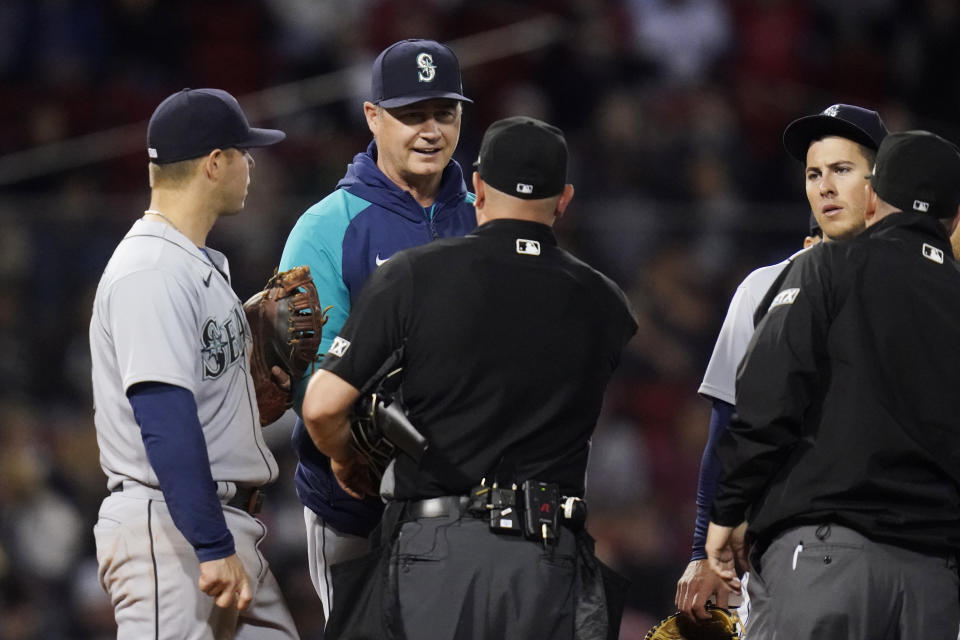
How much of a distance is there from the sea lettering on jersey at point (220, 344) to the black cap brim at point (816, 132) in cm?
178

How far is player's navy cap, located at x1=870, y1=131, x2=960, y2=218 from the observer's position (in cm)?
374

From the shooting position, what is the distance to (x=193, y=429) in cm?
363

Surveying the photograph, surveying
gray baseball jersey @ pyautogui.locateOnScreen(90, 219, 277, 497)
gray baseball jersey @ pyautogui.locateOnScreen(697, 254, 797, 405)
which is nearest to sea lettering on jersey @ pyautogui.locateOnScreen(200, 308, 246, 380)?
gray baseball jersey @ pyautogui.locateOnScreen(90, 219, 277, 497)

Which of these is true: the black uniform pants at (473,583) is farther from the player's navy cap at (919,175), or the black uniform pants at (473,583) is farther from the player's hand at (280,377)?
→ the player's navy cap at (919,175)

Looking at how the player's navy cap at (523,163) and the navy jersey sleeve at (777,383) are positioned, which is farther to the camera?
the player's navy cap at (523,163)

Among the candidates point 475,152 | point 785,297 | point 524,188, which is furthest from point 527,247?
point 475,152

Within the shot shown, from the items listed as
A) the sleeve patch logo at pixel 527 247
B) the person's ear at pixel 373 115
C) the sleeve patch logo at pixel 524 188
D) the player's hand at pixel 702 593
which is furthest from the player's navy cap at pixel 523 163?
the player's hand at pixel 702 593

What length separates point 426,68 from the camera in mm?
4383

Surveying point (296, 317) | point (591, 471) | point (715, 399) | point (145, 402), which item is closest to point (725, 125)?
point (591, 471)

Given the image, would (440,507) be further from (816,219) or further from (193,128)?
(816,219)

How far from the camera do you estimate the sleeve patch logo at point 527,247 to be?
3645 mm

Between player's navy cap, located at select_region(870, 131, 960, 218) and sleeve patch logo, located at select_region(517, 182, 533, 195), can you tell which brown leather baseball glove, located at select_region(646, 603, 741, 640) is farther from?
sleeve patch logo, located at select_region(517, 182, 533, 195)

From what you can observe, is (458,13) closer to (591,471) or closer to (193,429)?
(591,471)

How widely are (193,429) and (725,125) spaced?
626 centimetres
